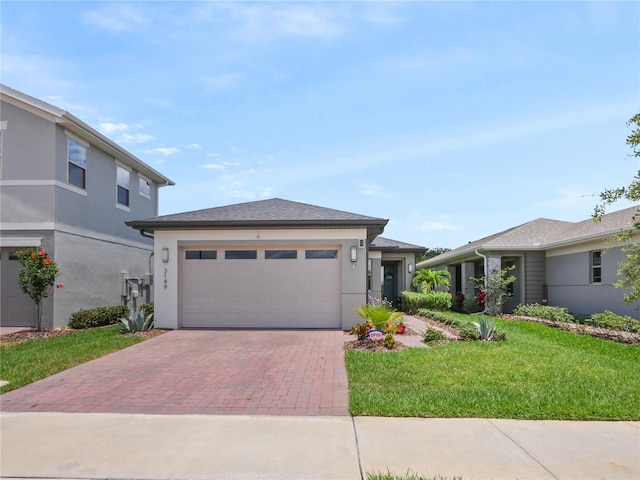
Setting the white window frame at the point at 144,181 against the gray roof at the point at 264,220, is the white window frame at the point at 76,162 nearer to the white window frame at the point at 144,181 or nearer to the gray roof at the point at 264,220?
the gray roof at the point at 264,220

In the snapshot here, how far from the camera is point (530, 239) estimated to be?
16.9 meters

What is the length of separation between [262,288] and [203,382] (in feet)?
19.8

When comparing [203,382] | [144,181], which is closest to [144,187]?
[144,181]

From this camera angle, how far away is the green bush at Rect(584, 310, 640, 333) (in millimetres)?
11203

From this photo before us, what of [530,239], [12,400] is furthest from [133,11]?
[530,239]

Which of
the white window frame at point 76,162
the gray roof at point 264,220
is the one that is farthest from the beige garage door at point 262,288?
the white window frame at point 76,162

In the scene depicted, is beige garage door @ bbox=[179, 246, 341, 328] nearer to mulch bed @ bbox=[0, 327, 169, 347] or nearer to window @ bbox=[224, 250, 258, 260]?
window @ bbox=[224, 250, 258, 260]

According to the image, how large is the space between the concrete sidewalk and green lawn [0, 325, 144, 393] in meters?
2.31

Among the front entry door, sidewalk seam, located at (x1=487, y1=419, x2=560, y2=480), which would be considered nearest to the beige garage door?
sidewalk seam, located at (x1=487, y1=419, x2=560, y2=480)

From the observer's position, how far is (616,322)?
37.9 feet

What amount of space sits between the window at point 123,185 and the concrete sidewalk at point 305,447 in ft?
42.9

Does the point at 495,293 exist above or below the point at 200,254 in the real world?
below

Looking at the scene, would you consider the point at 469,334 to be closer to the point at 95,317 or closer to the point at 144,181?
the point at 95,317

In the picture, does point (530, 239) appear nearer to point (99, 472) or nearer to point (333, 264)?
point (333, 264)
